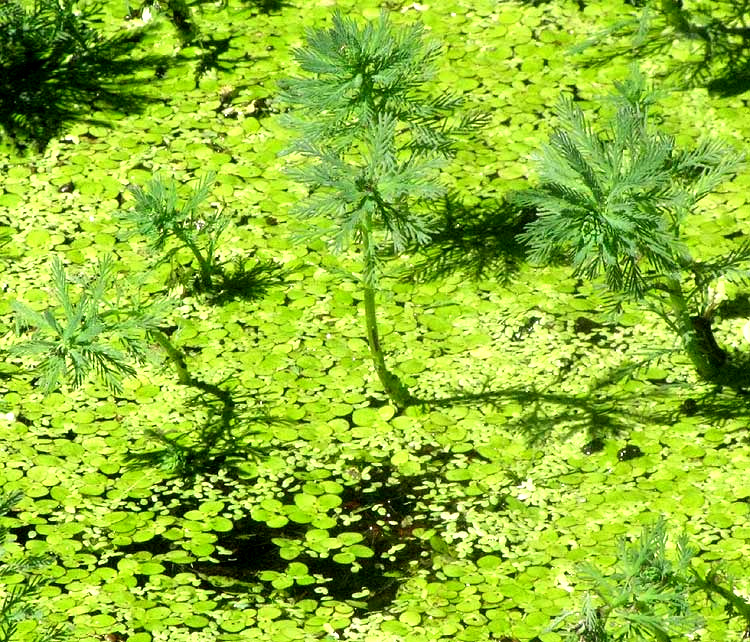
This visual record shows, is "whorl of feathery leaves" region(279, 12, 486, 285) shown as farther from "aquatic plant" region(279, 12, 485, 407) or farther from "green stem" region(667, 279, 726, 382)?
"green stem" region(667, 279, 726, 382)

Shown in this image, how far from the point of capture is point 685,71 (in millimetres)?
6062

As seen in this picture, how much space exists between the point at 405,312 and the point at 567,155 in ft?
3.84

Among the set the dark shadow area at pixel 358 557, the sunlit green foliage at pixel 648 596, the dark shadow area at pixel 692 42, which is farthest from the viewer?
the dark shadow area at pixel 692 42

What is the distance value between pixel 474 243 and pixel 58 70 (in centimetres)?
197

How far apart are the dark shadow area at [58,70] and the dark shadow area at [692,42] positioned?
178cm

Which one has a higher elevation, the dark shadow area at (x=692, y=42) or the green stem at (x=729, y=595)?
the dark shadow area at (x=692, y=42)

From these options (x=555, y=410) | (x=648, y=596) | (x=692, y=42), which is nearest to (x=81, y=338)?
(x=555, y=410)

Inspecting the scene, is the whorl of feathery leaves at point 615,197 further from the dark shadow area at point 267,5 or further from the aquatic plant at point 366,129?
the dark shadow area at point 267,5

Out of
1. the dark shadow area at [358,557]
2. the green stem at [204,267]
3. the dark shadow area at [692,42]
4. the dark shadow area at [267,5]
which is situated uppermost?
the dark shadow area at [267,5]

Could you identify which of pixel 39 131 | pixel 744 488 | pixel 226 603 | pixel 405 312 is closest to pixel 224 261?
pixel 405 312

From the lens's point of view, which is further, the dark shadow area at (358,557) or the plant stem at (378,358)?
the plant stem at (378,358)

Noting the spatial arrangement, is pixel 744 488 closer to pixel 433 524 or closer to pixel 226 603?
pixel 433 524

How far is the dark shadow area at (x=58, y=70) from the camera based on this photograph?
6.10 metres

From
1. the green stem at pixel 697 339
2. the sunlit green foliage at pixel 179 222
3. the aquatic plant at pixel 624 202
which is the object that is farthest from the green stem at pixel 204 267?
the green stem at pixel 697 339
